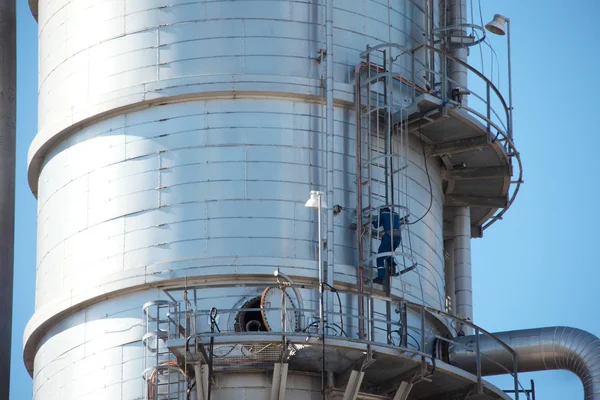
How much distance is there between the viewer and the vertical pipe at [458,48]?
107ft

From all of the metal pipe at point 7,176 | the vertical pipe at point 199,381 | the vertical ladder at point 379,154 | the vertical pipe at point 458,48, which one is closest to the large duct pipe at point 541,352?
the vertical ladder at point 379,154

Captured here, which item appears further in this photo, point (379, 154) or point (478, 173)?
point (478, 173)

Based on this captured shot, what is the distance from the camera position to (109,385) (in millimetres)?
27281

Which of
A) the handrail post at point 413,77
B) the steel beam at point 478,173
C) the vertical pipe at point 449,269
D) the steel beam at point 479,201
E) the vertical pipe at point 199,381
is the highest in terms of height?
the handrail post at point 413,77

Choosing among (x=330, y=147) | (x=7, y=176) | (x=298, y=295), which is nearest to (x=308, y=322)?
(x=298, y=295)

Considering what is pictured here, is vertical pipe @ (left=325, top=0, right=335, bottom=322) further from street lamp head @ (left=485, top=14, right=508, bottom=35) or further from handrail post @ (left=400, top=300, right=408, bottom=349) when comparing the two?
street lamp head @ (left=485, top=14, right=508, bottom=35)

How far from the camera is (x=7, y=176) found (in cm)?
3331

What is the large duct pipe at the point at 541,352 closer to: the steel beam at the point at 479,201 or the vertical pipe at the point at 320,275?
the vertical pipe at the point at 320,275

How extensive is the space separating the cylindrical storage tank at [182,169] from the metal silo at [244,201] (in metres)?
0.03

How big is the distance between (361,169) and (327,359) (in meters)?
3.80

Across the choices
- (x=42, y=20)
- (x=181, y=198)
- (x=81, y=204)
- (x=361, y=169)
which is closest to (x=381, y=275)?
(x=361, y=169)

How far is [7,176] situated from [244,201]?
7.52 m

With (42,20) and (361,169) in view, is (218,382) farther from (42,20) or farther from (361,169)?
(42,20)

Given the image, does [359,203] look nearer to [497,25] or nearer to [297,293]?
[297,293]
